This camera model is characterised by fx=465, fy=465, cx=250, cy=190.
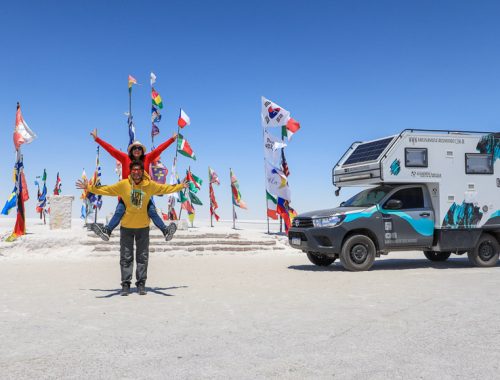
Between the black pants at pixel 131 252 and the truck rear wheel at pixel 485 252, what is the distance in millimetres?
8200

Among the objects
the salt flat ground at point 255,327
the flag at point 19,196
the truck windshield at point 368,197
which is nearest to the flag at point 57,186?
the flag at point 19,196

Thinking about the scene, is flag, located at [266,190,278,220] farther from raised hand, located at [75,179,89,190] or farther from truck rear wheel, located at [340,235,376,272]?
raised hand, located at [75,179,89,190]

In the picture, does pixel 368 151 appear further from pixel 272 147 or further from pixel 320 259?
pixel 272 147

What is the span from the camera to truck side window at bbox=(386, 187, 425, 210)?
11023 millimetres

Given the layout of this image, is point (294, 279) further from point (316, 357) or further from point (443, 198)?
point (316, 357)

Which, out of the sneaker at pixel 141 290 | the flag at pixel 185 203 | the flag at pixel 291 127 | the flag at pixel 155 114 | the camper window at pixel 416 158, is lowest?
the sneaker at pixel 141 290

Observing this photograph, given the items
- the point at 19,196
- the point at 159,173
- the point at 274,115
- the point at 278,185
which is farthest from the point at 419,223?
the point at 19,196

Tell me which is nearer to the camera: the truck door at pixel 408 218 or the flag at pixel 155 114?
the truck door at pixel 408 218

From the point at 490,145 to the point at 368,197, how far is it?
3.29m

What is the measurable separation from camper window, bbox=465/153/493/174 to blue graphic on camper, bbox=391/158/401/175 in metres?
1.92

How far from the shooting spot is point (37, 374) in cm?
365

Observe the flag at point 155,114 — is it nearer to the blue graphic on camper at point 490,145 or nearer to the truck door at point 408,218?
the truck door at point 408,218

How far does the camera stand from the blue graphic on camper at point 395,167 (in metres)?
10.6

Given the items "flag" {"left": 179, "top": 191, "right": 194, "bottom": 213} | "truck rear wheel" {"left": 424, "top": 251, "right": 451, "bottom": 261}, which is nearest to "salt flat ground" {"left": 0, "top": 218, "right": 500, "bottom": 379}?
"truck rear wheel" {"left": 424, "top": 251, "right": 451, "bottom": 261}
